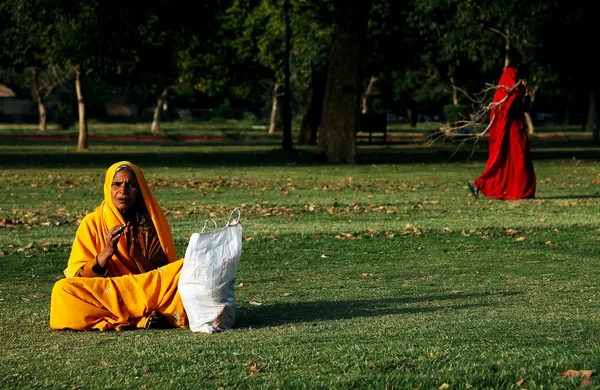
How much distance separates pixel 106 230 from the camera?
8.30 meters

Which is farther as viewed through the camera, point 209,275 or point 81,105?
point 81,105

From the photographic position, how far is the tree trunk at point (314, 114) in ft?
156

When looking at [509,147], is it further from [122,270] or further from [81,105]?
[81,105]

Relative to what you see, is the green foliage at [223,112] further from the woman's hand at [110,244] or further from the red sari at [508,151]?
the woman's hand at [110,244]

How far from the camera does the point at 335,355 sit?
6.77 m

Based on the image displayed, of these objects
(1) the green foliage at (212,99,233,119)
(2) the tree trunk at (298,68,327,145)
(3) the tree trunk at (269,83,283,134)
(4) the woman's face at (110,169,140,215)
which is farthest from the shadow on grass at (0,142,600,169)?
(1) the green foliage at (212,99,233,119)

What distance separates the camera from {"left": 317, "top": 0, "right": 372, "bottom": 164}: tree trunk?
32.2m

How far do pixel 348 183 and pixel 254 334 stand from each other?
17682mm

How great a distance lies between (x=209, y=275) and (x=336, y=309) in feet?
5.35

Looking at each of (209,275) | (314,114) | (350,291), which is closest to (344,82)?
(314,114)

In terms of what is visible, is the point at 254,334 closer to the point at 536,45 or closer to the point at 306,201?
the point at 306,201

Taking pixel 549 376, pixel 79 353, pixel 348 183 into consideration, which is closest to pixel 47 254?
pixel 79 353

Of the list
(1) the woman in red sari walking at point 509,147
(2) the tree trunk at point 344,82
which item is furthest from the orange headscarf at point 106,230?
(2) the tree trunk at point 344,82

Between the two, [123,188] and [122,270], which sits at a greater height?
[123,188]
